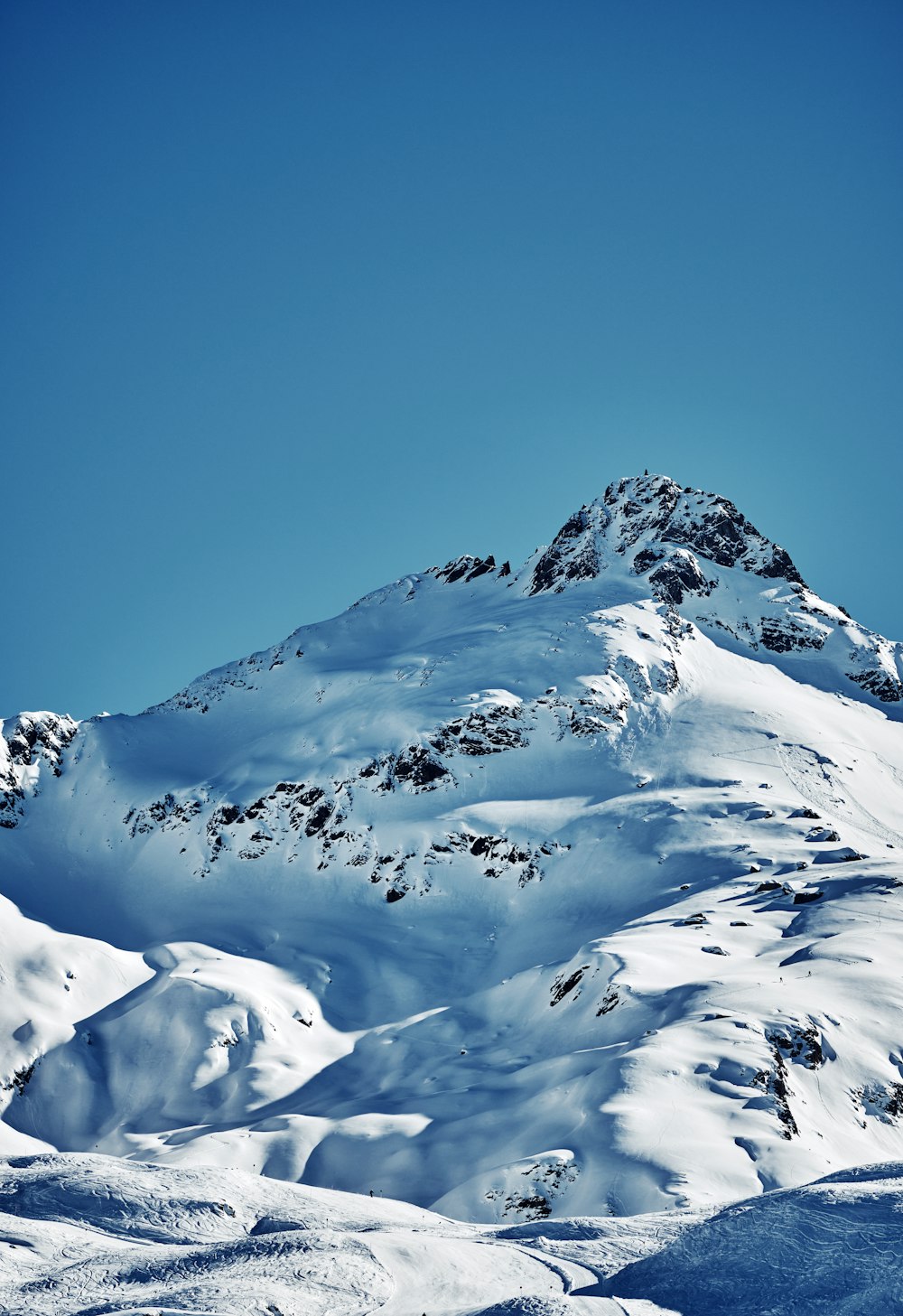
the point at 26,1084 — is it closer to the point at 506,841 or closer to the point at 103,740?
the point at 506,841

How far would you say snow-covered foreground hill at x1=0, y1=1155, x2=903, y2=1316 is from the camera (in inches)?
444

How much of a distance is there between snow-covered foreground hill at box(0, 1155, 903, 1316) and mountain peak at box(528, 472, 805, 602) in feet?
Result: 378

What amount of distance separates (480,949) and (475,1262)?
5892 cm

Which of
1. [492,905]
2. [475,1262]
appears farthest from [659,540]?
[475,1262]

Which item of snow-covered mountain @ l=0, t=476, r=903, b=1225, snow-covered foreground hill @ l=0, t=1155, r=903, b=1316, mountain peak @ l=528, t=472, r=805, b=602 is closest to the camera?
snow-covered foreground hill @ l=0, t=1155, r=903, b=1316

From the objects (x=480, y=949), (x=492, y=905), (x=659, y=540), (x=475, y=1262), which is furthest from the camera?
(x=659, y=540)

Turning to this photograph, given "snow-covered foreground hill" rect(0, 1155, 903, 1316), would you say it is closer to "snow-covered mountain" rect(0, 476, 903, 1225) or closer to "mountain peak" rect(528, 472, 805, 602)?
"snow-covered mountain" rect(0, 476, 903, 1225)

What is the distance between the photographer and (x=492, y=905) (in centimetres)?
7600

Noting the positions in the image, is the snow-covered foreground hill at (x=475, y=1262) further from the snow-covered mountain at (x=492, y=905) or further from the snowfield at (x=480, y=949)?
the snow-covered mountain at (x=492, y=905)

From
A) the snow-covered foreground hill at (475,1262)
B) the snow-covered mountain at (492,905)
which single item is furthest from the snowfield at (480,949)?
the snow-covered mountain at (492,905)

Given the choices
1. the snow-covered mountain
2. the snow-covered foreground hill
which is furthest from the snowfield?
the snow-covered mountain

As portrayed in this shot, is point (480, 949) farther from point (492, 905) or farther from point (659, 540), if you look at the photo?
point (659, 540)

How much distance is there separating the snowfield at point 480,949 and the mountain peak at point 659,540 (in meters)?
1.01

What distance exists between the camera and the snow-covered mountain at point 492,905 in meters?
41.7
